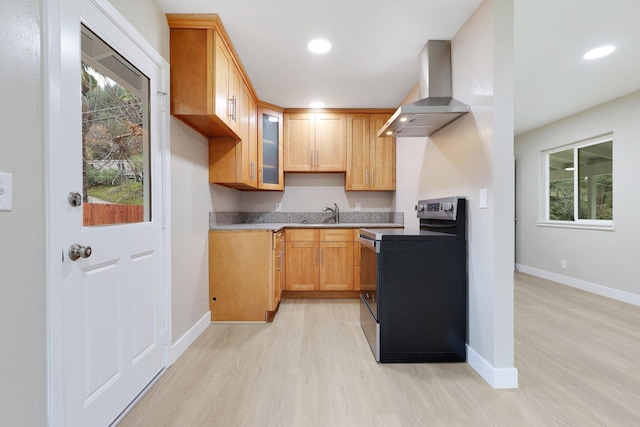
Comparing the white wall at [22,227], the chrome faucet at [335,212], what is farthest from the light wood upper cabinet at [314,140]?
the white wall at [22,227]

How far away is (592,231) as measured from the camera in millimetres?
3883

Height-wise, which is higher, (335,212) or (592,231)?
(335,212)

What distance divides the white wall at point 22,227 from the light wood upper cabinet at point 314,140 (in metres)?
2.93

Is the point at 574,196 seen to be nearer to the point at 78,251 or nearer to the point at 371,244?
the point at 371,244

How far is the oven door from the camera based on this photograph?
2180 mm

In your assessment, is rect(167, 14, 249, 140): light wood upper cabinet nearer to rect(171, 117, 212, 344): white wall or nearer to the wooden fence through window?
rect(171, 117, 212, 344): white wall

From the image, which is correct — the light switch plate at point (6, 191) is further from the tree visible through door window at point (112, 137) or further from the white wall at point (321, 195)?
the white wall at point (321, 195)

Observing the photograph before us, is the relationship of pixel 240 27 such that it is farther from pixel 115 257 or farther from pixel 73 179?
pixel 115 257

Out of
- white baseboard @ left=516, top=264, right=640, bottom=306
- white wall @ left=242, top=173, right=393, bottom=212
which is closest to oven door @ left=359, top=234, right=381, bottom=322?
white wall @ left=242, top=173, right=393, bottom=212

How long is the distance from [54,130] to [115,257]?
0.66 m

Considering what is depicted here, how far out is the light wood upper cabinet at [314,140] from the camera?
12.9 ft

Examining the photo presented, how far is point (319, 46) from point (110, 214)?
197cm

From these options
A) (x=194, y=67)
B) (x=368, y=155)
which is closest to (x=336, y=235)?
(x=368, y=155)

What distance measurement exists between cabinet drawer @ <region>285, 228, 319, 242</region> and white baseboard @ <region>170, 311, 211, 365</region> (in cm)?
125
